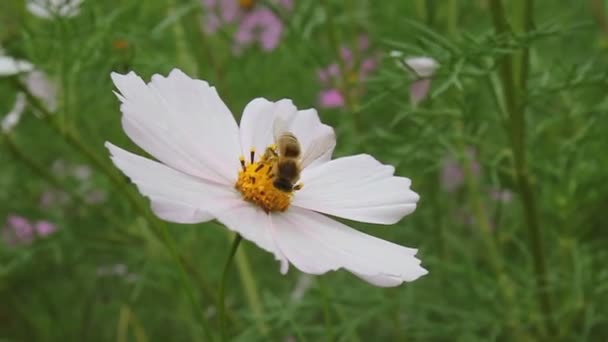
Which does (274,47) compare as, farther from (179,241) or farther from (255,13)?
(179,241)

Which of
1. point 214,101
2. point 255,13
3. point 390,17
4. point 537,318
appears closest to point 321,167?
point 214,101

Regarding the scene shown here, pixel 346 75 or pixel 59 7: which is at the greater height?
pixel 346 75

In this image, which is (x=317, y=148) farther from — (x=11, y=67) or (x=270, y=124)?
(x=11, y=67)

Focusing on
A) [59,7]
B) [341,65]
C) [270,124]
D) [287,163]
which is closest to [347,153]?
[341,65]

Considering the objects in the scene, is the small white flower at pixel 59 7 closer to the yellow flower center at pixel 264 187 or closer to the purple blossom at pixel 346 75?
the purple blossom at pixel 346 75

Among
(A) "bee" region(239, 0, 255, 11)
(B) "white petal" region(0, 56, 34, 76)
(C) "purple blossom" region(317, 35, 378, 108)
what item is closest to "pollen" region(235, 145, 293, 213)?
(B) "white petal" region(0, 56, 34, 76)

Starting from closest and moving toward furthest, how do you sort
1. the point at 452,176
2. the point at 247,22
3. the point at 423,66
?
the point at 423,66, the point at 452,176, the point at 247,22

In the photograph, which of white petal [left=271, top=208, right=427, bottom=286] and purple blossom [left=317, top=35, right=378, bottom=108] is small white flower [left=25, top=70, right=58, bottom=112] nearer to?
purple blossom [left=317, top=35, right=378, bottom=108]
